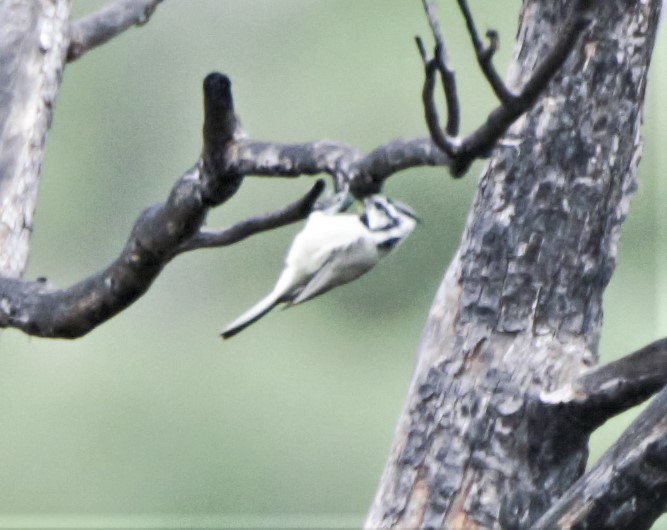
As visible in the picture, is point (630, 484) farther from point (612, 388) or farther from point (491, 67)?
point (491, 67)

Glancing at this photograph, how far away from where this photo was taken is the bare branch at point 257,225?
3.45 feet

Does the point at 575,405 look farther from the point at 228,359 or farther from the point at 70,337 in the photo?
the point at 228,359

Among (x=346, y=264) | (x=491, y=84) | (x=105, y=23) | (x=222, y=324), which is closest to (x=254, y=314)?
(x=346, y=264)

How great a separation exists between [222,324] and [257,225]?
5.56 feet

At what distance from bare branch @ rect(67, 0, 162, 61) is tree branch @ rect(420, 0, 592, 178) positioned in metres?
1.07

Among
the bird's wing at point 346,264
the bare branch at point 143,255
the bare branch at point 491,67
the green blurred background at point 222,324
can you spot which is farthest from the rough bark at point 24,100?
the green blurred background at point 222,324

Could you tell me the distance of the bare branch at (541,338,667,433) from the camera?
130 cm

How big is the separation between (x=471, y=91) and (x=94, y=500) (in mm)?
1429

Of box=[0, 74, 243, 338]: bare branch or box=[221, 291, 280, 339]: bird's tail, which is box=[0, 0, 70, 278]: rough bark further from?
box=[221, 291, 280, 339]: bird's tail

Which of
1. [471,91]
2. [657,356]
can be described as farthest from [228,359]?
[657,356]

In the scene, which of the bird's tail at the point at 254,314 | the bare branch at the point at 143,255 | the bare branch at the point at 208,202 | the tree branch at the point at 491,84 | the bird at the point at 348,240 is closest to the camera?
the tree branch at the point at 491,84

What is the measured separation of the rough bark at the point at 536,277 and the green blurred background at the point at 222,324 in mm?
1214

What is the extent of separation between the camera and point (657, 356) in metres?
1.30

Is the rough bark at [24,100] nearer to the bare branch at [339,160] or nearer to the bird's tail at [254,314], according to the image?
the bird's tail at [254,314]
